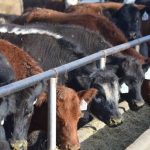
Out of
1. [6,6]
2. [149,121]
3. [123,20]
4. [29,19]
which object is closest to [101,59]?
[149,121]

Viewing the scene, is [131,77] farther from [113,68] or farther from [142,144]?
[142,144]

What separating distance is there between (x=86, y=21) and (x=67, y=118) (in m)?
3.10

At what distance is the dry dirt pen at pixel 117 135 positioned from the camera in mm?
5668

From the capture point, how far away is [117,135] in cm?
637

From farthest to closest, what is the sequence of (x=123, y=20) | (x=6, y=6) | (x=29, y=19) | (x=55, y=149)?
1. (x=6, y=6)
2. (x=123, y=20)
3. (x=29, y=19)
4. (x=55, y=149)

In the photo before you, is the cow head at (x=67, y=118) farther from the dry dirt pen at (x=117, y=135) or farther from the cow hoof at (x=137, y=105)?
the cow hoof at (x=137, y=105)

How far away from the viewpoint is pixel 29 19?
781 cm

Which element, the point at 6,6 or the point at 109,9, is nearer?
the point at 109,9

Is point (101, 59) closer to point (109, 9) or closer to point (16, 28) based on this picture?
point (16, 28)

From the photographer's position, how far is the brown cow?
15.4 feet

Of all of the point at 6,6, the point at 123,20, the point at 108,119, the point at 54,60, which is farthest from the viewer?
the point at 6,6

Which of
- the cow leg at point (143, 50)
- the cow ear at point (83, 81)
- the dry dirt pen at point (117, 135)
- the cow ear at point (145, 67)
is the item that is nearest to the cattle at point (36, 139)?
the dry dirt pen at point (117, 135)

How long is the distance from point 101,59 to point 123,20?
140 inches

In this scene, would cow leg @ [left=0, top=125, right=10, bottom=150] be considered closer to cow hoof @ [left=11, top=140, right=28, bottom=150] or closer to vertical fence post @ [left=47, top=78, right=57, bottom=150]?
cow hoof @ [left=11, top=140, right=28, bottom=150]
